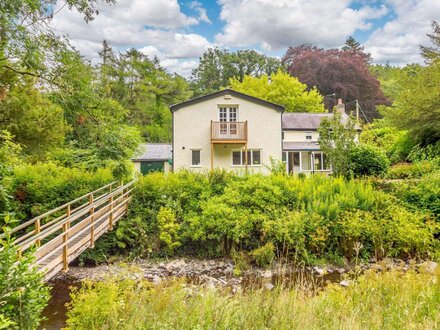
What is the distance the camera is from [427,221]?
9.27 metres

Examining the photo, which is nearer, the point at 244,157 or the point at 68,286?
the point at 68,286

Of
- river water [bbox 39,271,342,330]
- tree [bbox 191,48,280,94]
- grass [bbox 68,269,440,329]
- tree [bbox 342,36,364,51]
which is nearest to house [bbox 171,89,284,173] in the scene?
river water [bbox 39,271,342,330]

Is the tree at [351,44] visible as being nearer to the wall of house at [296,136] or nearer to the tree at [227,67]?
the tree at [227,67]

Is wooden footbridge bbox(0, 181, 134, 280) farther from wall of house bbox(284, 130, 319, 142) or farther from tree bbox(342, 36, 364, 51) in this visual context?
tree bbox(342, 36, 364, 51)

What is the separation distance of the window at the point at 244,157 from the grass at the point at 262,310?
1458cm

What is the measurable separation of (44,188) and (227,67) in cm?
3889

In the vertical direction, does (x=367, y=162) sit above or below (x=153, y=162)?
below

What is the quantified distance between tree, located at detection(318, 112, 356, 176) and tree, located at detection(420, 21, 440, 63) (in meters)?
4.70

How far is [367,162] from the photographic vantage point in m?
13.7

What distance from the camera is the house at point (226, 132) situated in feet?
59.9

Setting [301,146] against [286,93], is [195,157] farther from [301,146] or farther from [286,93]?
[286,93]

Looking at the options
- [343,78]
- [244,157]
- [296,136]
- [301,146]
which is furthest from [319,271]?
[343,78]

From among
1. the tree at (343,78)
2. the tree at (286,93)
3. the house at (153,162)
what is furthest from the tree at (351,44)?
the house at (153,162)

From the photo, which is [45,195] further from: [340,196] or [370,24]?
[370,24]
